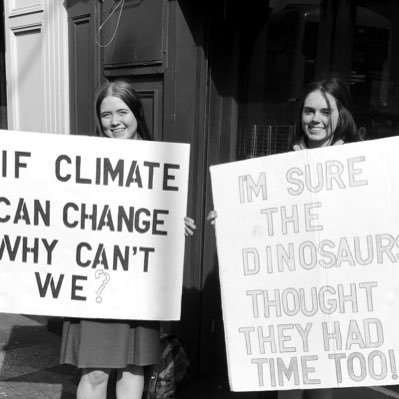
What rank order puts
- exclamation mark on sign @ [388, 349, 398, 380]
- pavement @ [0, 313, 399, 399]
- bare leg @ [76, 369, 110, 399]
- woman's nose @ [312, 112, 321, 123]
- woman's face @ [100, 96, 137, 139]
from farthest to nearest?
pavement @ [0, 313, 399, 399] → bare leg @ [76, 369, 110, 399] → woman's face @ [100, 96, 137, 139] → woman's nose @ [312, 112, 321, 123] → exclamation mark on sign @ [388, 349, 398, 380]

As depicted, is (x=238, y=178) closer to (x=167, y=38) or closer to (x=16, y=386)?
(x=167, y=38)

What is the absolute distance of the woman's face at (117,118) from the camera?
227 centimetres

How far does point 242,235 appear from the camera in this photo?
217 centimetres

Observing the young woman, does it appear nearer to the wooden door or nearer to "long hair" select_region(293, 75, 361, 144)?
"long hair" select_region(293, 75, 361, 144)

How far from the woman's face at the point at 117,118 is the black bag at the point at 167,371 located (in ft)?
4.57

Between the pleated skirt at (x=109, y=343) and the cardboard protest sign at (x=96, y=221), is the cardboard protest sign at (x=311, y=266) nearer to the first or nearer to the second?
the cardboard protest sign at (x=96, y=221)

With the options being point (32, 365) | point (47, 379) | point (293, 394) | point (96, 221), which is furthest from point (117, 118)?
point (32, 365)

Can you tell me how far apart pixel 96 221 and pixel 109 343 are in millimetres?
534

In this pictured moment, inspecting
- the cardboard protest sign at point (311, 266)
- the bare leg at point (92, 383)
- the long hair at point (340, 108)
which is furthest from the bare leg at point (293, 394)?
the long hair at point (340, 108)

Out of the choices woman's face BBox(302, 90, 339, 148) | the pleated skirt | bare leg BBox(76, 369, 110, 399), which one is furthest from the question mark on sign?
woman's face BBox(302, 90, 339, 148)

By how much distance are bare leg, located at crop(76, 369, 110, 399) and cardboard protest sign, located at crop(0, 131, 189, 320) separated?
0.97 ft

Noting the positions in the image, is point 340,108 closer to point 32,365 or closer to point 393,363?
point 393,363

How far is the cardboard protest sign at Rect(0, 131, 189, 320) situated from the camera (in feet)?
7.41

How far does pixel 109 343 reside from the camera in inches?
91.1
